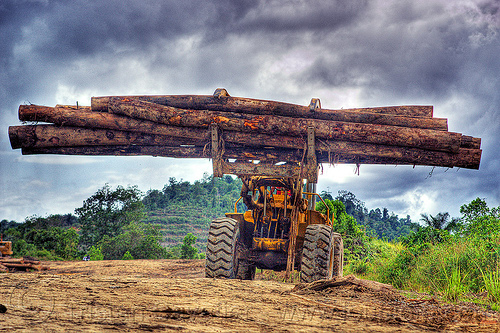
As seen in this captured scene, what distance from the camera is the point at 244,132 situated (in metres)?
7.86

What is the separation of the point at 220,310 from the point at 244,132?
4.59 metres

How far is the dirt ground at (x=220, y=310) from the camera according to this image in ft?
10.2

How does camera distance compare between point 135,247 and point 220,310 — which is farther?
point 135,247

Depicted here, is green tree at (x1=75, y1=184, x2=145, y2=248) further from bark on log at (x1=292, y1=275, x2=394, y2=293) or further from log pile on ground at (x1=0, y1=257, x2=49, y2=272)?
bark on log at (x1=292, y1=275, x2=394, y2=293)

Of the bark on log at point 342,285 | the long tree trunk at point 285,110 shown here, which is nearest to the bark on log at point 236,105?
the long tree trunk at point 285,110

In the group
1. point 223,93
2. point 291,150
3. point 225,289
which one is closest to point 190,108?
point 223,93

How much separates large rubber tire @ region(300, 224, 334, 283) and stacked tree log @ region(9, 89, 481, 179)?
148 centimetres

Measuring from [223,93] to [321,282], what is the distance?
4.42m

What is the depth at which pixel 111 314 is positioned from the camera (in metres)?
3.46

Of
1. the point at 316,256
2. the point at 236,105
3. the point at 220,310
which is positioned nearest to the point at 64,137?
the point at 236,105

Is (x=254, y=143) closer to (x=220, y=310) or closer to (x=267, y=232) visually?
(x=267, y=232)

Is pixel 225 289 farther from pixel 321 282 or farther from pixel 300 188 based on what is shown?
pixel 300 188

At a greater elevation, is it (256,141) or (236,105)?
(236,105)

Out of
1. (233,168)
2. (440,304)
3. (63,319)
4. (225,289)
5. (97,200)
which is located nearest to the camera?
(63,319)
